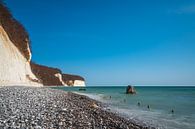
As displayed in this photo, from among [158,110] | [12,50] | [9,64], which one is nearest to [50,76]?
[12,50]

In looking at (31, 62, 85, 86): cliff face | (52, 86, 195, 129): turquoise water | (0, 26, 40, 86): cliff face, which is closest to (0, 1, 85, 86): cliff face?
(0, 26, 40, 86): cliff face

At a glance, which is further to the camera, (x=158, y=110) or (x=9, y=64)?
(x=9, y=64)

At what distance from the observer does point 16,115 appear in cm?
1187

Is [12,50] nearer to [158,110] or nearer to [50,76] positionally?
[158,110]

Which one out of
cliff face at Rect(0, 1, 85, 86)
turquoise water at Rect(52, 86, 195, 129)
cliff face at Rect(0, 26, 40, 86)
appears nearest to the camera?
turquoise water at Rect(52, 86, 195, 129)

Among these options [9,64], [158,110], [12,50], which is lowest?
[158,110]

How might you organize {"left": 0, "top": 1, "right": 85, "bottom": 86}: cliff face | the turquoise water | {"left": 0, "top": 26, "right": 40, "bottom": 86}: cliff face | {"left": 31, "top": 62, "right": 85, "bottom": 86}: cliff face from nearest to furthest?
1. the turquoise water
2. {"left": 0, "top": 26, "right": 40, "bottom": 86}: cliff face
3. {"left": 0, "top": 1, "right": 85, "bottom": 86}: cliff face
4. {"left": 31, "top": 62, "right": 85, "bottom": 86}: cliff face

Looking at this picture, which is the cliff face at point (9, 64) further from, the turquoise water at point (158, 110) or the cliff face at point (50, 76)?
the cliff face at point (50, 76)

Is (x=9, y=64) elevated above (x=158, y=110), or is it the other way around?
(x=9, y=64)

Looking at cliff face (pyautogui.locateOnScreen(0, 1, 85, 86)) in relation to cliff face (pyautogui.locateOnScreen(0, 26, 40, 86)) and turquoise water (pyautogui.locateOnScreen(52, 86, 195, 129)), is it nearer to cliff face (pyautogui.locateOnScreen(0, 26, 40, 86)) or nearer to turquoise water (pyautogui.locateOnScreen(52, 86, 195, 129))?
cliff face (pyautogui.locateOnScreen(0, 26, 40, 86))

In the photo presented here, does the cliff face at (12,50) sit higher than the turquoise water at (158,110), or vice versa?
the cliff face at (12,50)

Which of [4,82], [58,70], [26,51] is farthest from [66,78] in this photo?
[4,82]

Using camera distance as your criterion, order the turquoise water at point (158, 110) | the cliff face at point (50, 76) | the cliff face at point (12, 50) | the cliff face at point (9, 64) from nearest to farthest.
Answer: the turquoise water at point (158, 110)
the cliff face at point (9, 64)
the cliff face at point (12, 50)
the cliff face at point (50, 76)

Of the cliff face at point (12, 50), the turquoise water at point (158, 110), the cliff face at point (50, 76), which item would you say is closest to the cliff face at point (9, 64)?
the cliff face at point (12, 50)
